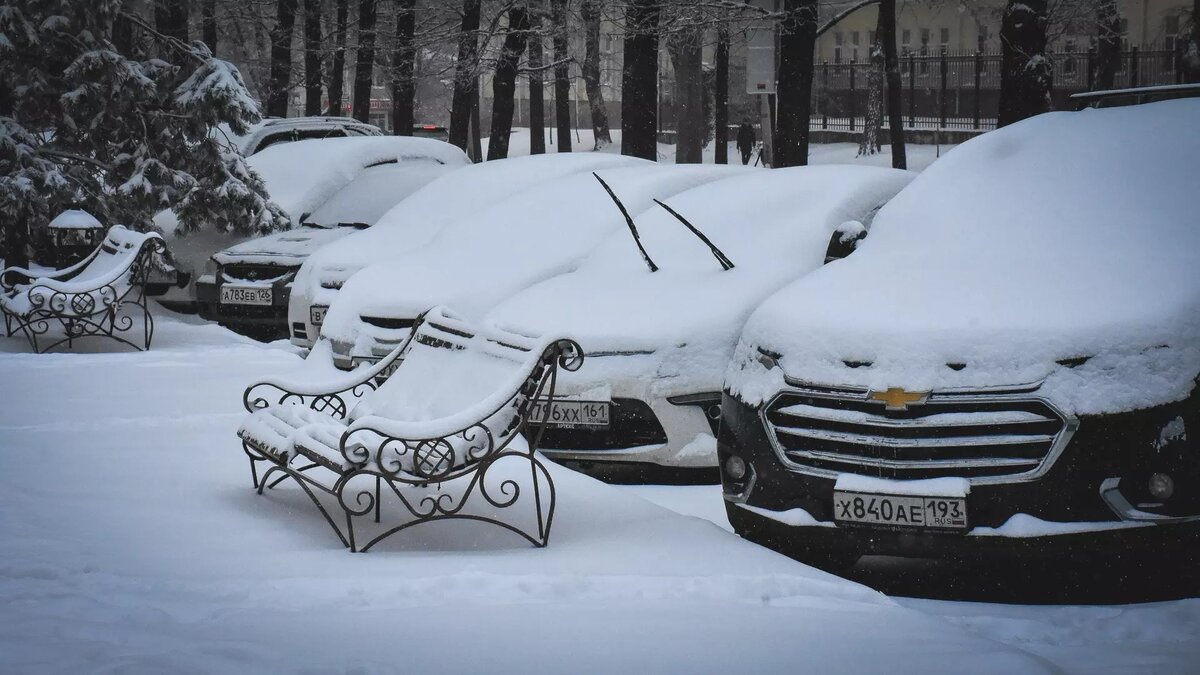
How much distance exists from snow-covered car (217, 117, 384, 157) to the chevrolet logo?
41.4ft

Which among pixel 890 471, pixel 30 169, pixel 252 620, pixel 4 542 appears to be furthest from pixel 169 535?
pixel 30 169

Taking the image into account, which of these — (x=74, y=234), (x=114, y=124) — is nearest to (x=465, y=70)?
(x=114, y=124)

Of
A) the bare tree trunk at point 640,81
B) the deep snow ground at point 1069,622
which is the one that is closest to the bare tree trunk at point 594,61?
the bare tree trunk at point 640,81

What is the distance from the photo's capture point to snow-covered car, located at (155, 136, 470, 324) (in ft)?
46.4

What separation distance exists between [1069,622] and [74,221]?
35.8ft

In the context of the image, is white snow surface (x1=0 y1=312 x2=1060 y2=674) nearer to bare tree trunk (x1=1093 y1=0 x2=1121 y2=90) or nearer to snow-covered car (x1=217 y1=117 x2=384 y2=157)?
snow-covered car (x1=217 y1=117 x2=384 y2=157)

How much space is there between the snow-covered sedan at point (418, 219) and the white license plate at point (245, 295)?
45.4 inches

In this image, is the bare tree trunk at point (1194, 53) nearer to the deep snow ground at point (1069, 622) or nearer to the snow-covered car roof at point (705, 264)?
the snow-covered car roof at point (705, 264)

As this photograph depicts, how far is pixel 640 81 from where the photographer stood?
1795 centimetres

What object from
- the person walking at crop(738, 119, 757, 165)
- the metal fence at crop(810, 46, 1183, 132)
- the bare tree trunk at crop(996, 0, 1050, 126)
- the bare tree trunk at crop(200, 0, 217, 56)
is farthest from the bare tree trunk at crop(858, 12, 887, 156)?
the bare tree trunk at crop(996, 0, 1050, 126)

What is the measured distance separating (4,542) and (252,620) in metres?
1.41

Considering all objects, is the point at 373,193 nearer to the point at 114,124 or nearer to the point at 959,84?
the point at 114,124

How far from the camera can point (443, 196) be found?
470 inches

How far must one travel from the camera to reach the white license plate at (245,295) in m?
12.5
